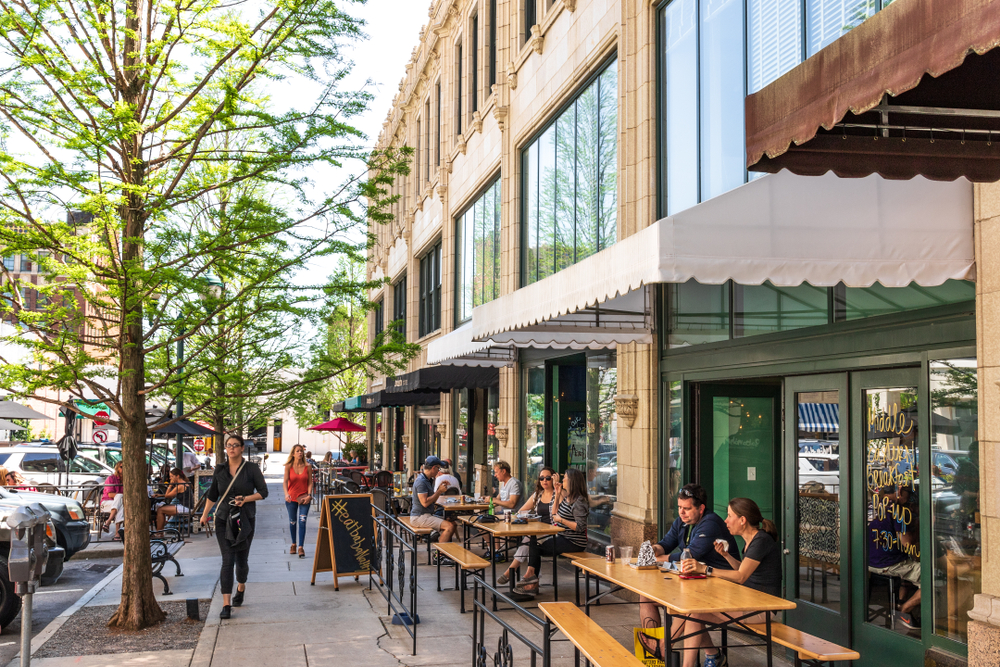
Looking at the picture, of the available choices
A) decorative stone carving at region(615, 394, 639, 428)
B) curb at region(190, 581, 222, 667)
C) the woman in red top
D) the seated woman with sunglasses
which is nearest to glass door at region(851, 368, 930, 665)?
decorative stone carving at region(615, 394, 639, 428)

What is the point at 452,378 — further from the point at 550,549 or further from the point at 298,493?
the point at 550,549

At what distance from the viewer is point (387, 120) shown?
34500 mm

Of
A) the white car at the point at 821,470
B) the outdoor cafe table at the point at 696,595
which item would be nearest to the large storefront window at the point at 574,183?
the white car at the point at 821,470

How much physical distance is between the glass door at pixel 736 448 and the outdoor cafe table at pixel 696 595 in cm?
298

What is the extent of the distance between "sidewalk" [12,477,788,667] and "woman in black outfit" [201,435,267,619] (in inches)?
15.4

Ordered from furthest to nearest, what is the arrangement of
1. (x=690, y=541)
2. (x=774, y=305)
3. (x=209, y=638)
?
(x=209, y=638) < (x=774, y=305) < (x=690, y=541)

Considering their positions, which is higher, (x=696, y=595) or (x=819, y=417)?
(x=819, y=417)

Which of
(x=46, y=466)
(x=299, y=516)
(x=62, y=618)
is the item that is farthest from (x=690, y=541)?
(x=46, y=466)

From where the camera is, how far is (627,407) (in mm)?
11008

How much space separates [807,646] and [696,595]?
2.83 feet

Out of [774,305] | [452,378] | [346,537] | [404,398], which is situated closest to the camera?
[774,305]

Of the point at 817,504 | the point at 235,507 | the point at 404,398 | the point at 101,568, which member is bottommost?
the point at 101,568

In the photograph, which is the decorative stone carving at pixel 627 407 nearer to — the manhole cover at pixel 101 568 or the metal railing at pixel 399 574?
the metal railing at pixel 399 574

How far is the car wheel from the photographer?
9.28 m
